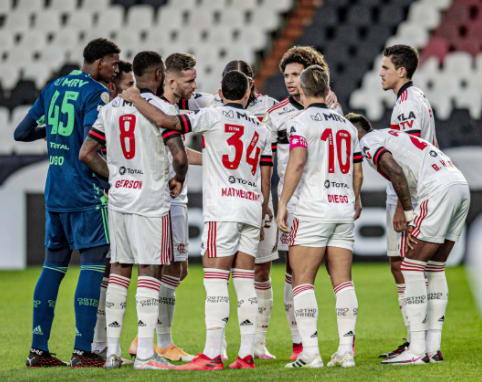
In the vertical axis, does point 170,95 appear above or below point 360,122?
above

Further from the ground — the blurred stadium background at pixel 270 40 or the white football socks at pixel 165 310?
the blurred stadium background at pixel 270 40

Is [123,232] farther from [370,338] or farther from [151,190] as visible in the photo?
[370,338]

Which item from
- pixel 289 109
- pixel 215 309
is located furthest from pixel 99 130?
pixel 289 109

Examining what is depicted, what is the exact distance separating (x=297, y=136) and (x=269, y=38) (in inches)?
417

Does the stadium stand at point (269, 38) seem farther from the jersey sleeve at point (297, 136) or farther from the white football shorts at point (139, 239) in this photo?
the white football shorts at point (139, 239)

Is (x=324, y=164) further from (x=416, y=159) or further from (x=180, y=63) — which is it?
(x=180, y=63)

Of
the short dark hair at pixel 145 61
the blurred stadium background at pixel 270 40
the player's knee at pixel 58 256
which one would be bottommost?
the player's knee at pixel 58 256

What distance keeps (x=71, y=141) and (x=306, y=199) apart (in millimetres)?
1611

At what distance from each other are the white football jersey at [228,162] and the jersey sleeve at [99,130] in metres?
0.56

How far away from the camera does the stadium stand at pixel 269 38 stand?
1400cm

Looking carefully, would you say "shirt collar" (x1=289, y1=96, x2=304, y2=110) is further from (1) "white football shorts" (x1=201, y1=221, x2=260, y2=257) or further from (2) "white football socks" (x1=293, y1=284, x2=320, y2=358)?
(2) "white football socks" (x1=293, y1=284, x2=320, y2=358)

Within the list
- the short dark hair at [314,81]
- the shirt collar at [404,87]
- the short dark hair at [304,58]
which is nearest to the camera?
the short dark hair at [314,81]

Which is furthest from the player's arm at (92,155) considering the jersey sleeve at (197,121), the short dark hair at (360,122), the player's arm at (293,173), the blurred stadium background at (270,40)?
the blurred stadium background at (270,40)

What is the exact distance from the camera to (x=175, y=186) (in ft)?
16.0
